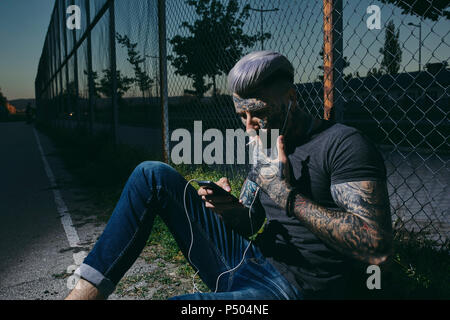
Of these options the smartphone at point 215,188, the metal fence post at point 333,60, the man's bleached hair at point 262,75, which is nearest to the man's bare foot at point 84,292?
the smartphone at point 215,188

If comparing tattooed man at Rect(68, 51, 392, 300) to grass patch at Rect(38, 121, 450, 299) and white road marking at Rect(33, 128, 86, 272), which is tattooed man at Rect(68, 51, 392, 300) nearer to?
grass patch at Rect(38, 121, 450, 299)

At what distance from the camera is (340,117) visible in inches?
103

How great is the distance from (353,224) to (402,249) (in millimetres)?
1462

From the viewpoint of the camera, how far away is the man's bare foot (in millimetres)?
1703

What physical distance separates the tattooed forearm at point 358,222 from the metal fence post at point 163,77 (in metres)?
4.27

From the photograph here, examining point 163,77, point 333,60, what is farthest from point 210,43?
point 333,60

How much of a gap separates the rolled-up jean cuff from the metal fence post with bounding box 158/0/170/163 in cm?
393

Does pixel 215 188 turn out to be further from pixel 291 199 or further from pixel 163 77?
pixel 163 77

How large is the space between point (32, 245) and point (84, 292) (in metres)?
2.61

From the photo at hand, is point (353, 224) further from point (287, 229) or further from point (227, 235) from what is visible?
point (227, 235)

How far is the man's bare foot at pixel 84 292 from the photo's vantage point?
170 centimetres

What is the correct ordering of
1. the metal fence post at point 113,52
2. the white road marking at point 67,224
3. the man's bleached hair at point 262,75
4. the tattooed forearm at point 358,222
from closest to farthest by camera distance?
the tattooed forearm at point 358,222 → the man's bleached hair at point 262,75 → the white road marking at point 67,224 → the metal fence post at point 113,52

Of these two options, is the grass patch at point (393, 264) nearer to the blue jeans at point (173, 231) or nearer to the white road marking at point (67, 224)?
the white road marking at point (67, 224)

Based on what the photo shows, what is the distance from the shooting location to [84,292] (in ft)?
5.62
